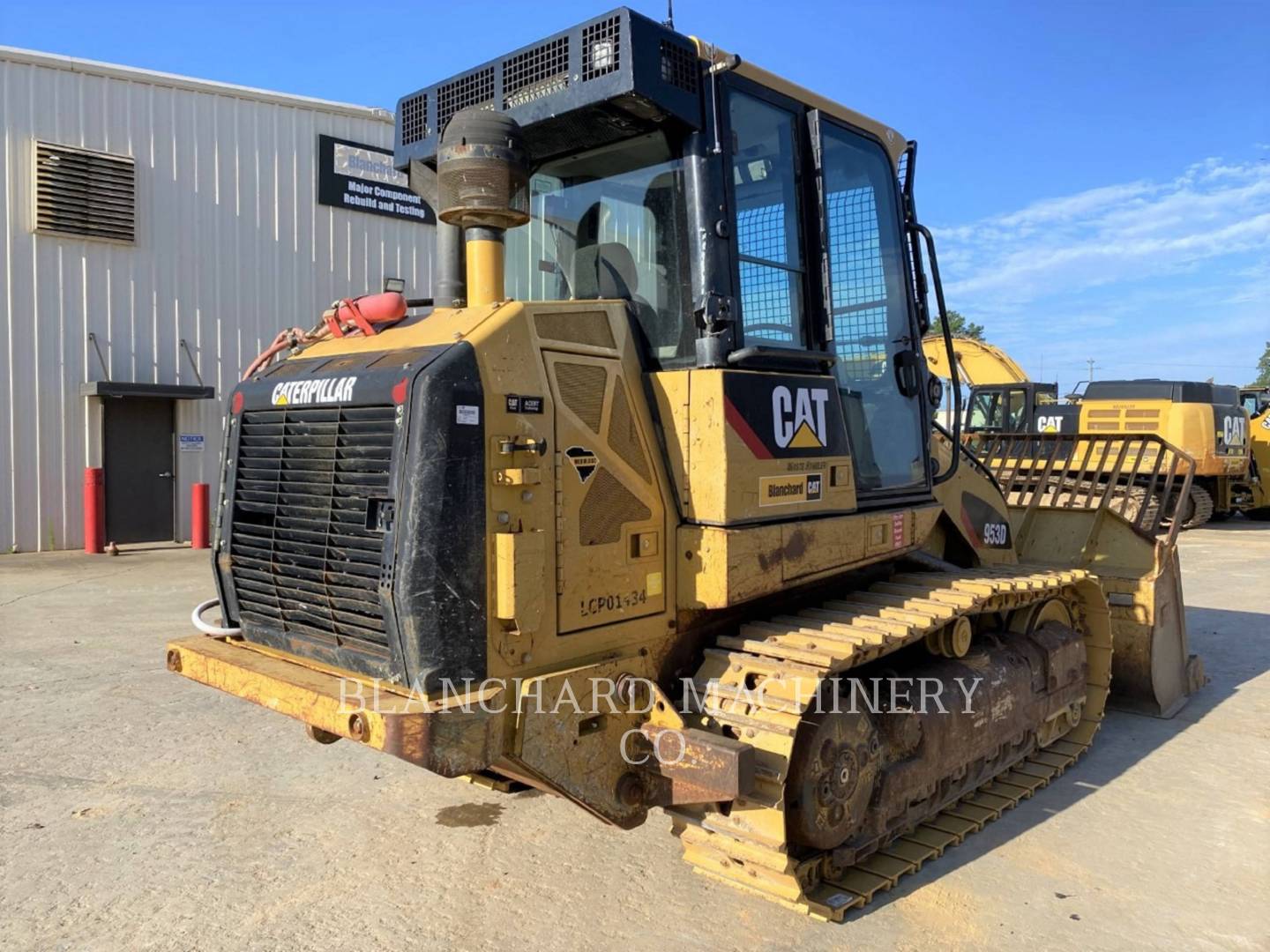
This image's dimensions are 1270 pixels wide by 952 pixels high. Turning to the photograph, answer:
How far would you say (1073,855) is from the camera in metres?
4.11

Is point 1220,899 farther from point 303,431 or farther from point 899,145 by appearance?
point 303,431

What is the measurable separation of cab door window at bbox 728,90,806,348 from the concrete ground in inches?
86.2

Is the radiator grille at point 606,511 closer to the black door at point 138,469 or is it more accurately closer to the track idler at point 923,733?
the track idler at point 923,733

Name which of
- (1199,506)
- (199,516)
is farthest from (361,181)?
(1199,506)

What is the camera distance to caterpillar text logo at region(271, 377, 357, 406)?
340 cm

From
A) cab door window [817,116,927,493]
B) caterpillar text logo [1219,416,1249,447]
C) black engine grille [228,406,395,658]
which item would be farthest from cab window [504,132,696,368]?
caterpillar text logo [1219,416,1249,447]

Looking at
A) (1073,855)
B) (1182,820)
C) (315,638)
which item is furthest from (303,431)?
(1182,820)

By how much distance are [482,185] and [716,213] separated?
86 cm

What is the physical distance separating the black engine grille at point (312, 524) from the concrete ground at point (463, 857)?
3.31ft

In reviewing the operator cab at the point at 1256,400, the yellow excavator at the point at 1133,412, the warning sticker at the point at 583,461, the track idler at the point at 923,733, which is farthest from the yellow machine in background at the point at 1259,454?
the warning sticker at the point at 583,461

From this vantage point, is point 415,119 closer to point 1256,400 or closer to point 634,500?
point 634,500

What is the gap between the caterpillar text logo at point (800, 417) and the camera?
12.4ft

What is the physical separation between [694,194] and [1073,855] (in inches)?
123

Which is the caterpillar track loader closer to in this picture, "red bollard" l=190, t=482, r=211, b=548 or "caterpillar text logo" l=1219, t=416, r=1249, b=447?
"red bollard" l=190, t=482, r=211, b=548
